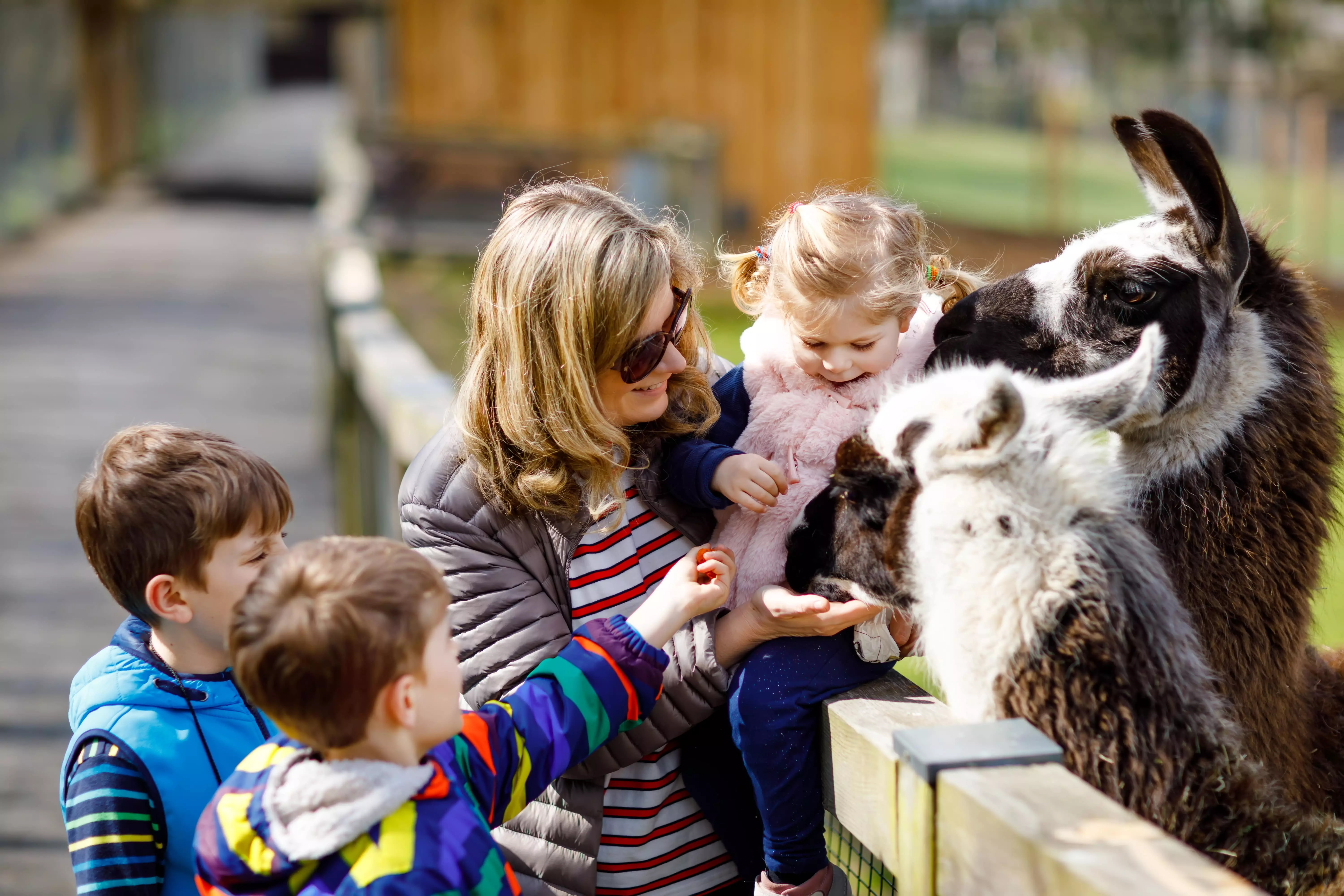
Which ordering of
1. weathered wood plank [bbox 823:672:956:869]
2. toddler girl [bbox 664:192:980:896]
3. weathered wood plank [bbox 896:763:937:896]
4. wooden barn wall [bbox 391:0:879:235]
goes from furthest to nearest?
wooden barn wall [bbox 391:0:879:235], toddler girl [bbox 664:192:980:896], weathered wood plank [bbox 823:672:956:869], weathered wood plank [bbox 896:763:937:896]

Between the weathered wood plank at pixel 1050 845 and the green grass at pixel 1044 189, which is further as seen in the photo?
the green grass at pixel 1044 189

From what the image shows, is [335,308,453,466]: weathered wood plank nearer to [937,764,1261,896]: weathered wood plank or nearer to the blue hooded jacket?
the blue hooded jacket

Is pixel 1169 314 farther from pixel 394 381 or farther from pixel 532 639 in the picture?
pixel 394 381

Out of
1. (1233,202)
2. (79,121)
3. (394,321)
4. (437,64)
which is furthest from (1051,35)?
(1233,202)

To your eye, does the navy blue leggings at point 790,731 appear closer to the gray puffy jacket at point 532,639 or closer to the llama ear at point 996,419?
Result: the gray puffy jacket at point 532,639

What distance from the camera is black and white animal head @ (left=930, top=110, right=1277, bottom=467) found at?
2664 millimetres

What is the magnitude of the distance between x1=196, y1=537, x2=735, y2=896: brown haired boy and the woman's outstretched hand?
580 millimetres

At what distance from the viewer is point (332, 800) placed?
5.56 ft

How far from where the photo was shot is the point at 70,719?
217cm

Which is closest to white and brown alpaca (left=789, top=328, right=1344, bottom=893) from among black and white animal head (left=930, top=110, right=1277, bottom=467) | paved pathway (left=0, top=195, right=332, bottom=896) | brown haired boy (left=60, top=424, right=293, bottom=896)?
black and white animal head (left=930, top=110, right=1277, bottom=467)

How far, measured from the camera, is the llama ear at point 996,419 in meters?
1.99

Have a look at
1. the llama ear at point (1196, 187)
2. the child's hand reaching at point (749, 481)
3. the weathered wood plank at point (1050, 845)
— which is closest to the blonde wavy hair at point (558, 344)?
the child's hand reaching at point (749, 481)

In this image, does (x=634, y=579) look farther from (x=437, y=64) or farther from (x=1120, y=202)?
(x=1120, y=202)

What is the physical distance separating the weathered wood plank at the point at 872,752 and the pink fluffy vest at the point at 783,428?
0.34 metres
